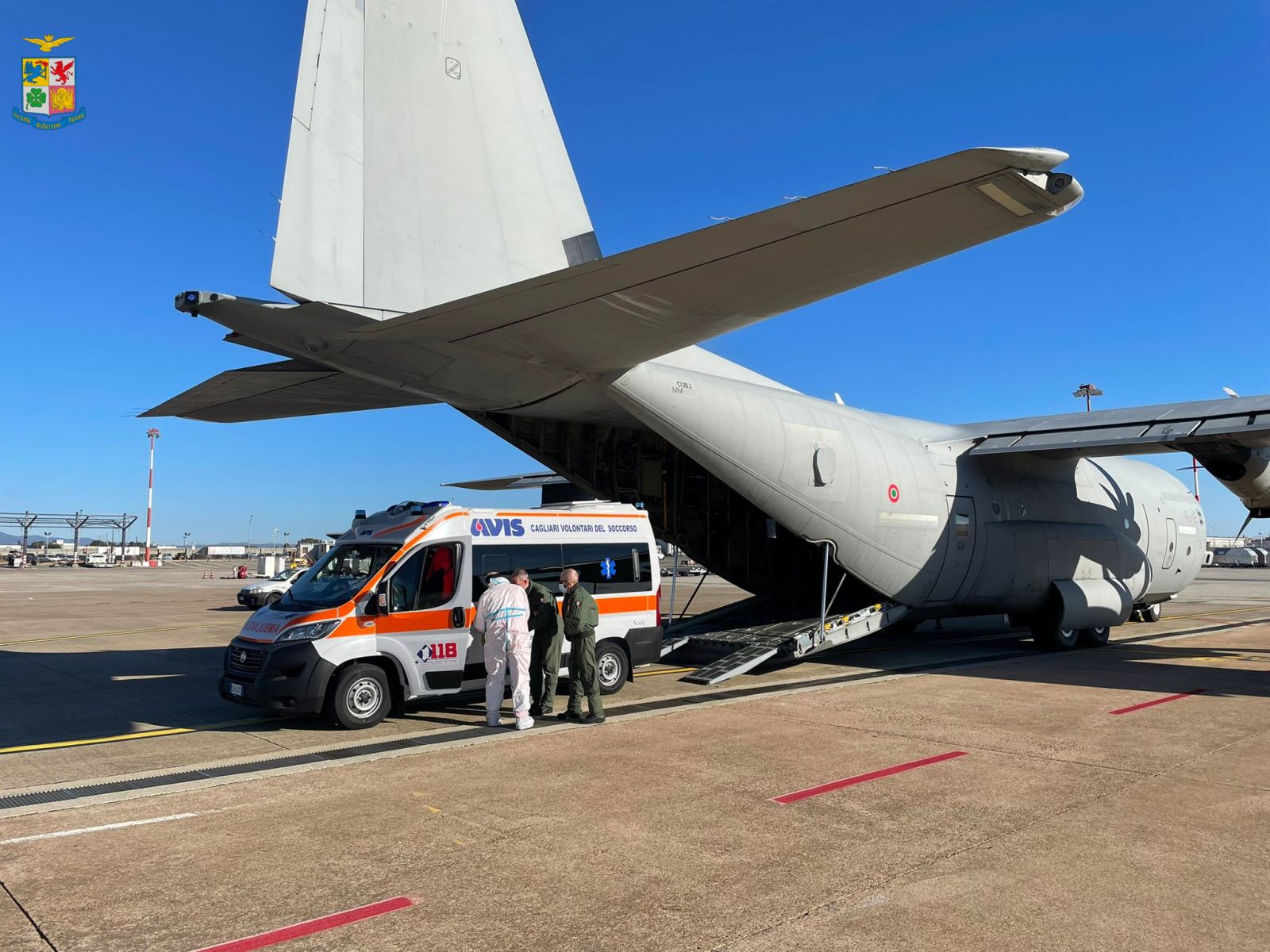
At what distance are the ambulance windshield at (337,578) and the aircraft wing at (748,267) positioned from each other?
229 centimetres

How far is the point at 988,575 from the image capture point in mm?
16172

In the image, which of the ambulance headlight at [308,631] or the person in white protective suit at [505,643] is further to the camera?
the person in white protective suit at [505,643]

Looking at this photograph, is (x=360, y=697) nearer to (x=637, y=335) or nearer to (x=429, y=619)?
(x=429, y=619)

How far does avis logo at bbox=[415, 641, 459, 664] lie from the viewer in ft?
31.6

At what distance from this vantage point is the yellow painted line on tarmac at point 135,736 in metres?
8.55

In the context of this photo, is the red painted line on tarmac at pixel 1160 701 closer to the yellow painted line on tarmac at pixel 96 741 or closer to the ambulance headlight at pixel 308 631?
the ambulance headlight at pixel 308 631

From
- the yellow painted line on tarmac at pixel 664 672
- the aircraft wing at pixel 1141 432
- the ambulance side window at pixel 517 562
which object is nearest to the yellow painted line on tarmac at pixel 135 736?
the ambulance side window at pixel 517 562

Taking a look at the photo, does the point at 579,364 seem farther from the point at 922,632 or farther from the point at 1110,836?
the point at 922,632

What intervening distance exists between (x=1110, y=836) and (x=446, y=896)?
428cm

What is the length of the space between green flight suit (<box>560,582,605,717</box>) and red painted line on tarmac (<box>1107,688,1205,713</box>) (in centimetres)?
606

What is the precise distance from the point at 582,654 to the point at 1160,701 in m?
7.30

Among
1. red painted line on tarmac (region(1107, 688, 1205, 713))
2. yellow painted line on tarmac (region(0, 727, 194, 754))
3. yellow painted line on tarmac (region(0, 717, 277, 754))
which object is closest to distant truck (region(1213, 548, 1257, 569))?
red painted line on tarmac (region(1107, 688, 1205, 713))

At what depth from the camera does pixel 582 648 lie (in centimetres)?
959

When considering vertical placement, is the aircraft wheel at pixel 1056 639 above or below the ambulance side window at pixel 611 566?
below
